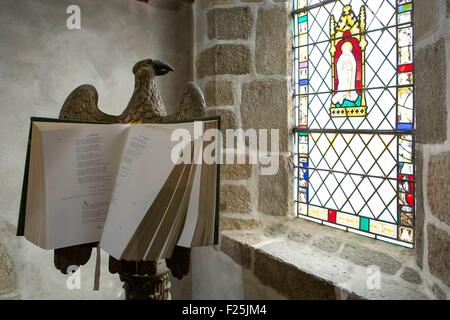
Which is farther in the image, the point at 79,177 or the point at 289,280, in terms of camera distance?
the point at 289,280

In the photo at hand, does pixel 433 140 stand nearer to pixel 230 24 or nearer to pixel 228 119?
pixel 228 119

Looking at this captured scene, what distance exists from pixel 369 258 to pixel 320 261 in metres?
0.16

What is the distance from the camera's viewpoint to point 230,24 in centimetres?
162

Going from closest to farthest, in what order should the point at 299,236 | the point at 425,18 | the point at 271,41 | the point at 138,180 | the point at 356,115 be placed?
the point at 138,180 → the point at 425,18 → the point at 356,115 → the point at 299,236 → the point at 271,41

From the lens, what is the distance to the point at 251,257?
1.48 metres

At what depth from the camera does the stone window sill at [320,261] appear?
3.62 feet

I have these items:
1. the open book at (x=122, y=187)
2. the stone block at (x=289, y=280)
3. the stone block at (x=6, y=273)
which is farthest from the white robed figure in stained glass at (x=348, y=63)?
the stone block at (x=6, y=273)

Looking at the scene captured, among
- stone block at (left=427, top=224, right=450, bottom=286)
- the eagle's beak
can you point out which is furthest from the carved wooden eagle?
stone block at (left=427, top=224, right=450, bottom=286)

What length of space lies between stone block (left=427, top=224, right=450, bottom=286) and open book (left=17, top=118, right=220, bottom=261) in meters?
0.60

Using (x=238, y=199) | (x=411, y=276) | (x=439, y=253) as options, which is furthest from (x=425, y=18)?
(x=238, y=199)

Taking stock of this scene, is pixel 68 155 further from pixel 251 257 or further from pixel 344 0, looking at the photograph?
pixel 344 0

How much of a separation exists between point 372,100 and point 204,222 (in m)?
0.87

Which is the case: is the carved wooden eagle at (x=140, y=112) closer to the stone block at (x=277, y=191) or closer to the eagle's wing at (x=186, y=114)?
the eagle's wing at (x=186, y=114)

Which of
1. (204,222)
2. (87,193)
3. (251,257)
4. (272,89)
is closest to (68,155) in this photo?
(87,193)
